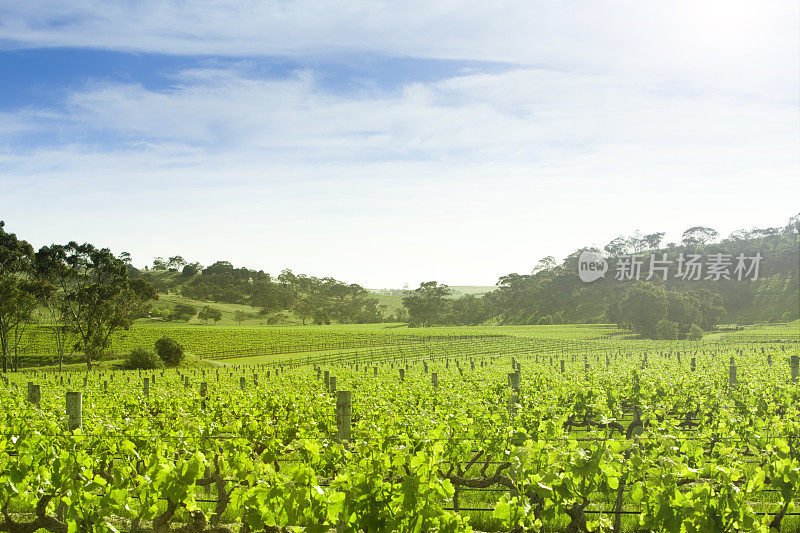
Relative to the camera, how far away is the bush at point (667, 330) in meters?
60.7

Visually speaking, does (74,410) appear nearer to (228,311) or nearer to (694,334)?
(694,334)

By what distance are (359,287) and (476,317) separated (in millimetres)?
28367

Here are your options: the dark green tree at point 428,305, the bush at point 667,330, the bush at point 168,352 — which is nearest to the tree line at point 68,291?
the bush at point 168,352

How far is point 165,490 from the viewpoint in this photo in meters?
4.74

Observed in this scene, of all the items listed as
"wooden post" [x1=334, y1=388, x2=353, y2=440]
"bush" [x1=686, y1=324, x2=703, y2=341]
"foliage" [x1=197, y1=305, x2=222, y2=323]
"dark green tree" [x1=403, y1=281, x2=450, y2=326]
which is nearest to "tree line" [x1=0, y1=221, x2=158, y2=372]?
"foliage" [x1=197, y1=305, x2=222, y2=323]

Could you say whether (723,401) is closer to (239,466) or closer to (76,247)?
(239,466)

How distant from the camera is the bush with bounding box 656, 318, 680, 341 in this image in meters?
60.7

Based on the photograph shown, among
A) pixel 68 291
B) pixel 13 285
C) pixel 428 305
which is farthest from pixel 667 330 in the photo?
pixel 13 285

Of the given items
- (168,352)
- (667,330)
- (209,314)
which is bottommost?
(667,330)

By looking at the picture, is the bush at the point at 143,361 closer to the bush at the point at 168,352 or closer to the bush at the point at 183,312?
the bush at the point at 168,352

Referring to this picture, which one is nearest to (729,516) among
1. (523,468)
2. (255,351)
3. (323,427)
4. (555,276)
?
(523,468)

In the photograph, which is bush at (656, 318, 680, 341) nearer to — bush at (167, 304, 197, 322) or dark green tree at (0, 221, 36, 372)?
dark green tree at (0, 221, 36, 372)

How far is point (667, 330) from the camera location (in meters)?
61.0

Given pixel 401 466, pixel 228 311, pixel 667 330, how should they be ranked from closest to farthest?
pixel 401 466
pixel 667 330
pixel 228 311
